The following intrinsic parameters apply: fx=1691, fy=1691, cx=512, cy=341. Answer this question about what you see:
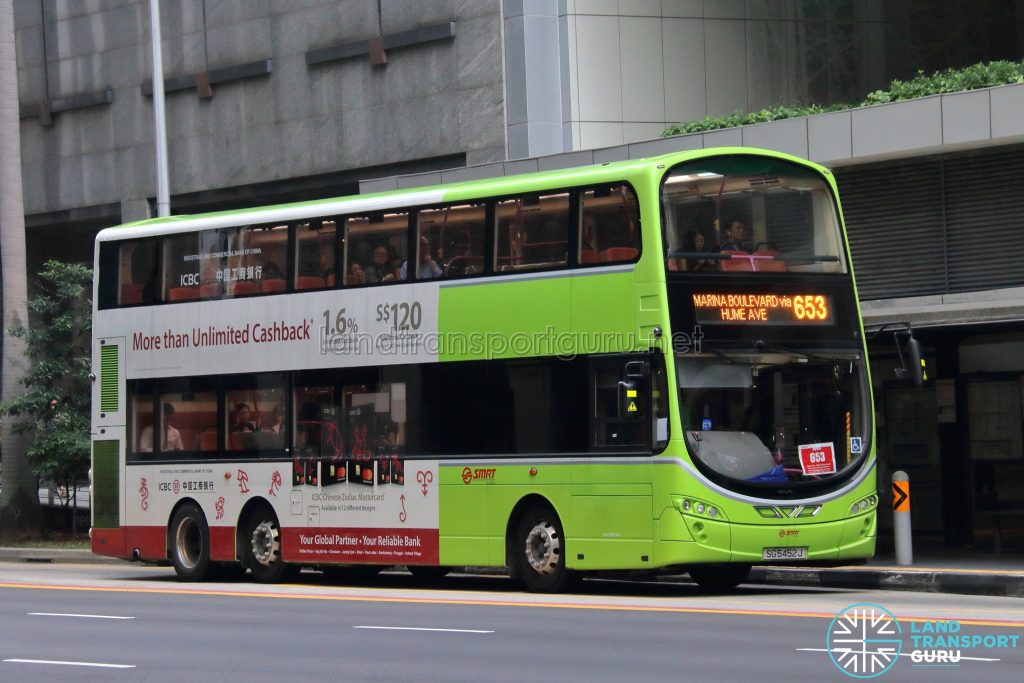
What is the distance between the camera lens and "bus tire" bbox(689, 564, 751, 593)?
1886 centimetres

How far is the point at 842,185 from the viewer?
23.4 metres

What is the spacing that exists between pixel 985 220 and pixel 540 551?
7.67 meters

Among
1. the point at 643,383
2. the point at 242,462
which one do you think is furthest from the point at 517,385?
the point at 242,462

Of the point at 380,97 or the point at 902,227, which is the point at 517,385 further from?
the point at 380,97

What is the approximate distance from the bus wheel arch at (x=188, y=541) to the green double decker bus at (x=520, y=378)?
4cm

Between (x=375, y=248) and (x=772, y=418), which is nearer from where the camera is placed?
(x=772, y=418)

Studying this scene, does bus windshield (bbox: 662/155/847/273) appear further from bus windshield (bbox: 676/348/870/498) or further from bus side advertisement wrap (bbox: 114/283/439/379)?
bus side advertisement wrap (bbox: 114/283/439/379)

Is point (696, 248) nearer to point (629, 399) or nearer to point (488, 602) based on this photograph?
point (629, 399)

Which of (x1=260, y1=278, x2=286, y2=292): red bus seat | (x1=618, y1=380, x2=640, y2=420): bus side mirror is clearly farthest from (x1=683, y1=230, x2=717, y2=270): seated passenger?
(x1=260, y1=278, x2=286, y2=292): red bus seat

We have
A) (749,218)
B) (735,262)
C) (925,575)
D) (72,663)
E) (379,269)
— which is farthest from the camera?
(379,269)

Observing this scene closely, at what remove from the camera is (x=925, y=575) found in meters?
18.7

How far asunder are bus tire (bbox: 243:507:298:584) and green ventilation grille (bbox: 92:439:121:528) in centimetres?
247

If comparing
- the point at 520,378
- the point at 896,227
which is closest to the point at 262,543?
the point at 520,378

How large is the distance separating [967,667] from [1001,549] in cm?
1286
